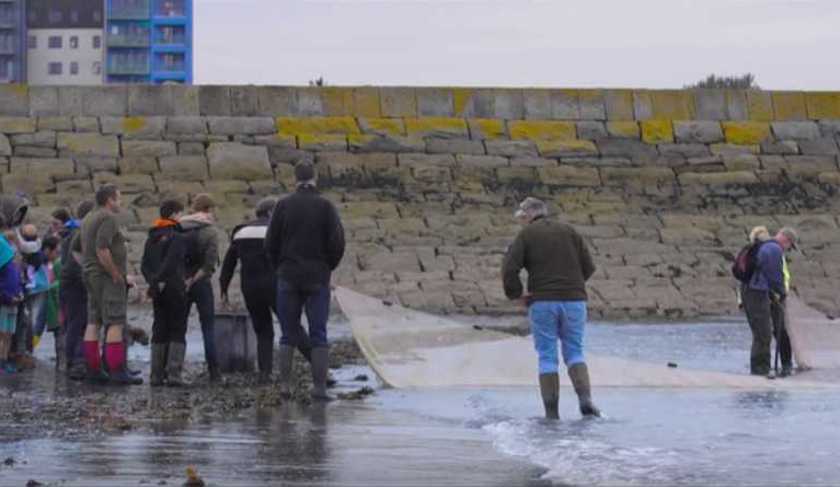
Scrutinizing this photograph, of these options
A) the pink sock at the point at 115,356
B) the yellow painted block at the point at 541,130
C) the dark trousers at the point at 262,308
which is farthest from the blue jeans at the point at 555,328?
the yellow painted block at the point at 541,130

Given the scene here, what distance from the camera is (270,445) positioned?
37.6ft

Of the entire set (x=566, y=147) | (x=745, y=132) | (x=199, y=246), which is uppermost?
(x=745, y=132)

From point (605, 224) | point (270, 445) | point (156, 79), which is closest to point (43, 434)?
point (270, 445)

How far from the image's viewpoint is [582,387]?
13.5 meters

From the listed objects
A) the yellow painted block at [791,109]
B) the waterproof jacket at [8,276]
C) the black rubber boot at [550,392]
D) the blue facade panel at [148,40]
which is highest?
the blue facade panel at [148,40]

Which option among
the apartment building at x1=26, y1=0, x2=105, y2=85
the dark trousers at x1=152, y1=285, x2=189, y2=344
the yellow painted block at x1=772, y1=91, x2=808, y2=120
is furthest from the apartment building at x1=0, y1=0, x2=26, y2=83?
the dark trousers at x1=152, y1=285, x2=189, y2=344

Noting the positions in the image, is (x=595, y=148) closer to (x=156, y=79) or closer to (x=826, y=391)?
(x=826, y=391)

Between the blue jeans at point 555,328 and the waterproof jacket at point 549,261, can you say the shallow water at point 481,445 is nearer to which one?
the blue jeans at point 555,328

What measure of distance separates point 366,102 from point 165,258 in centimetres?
1521

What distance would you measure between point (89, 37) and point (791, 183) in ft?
373

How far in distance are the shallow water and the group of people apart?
1001 mm

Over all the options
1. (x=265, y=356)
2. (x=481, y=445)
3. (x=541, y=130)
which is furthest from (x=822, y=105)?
(x=481, y=445)

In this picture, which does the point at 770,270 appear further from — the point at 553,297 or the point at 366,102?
the point at 366,102

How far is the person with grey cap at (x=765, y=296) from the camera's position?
17.9m
